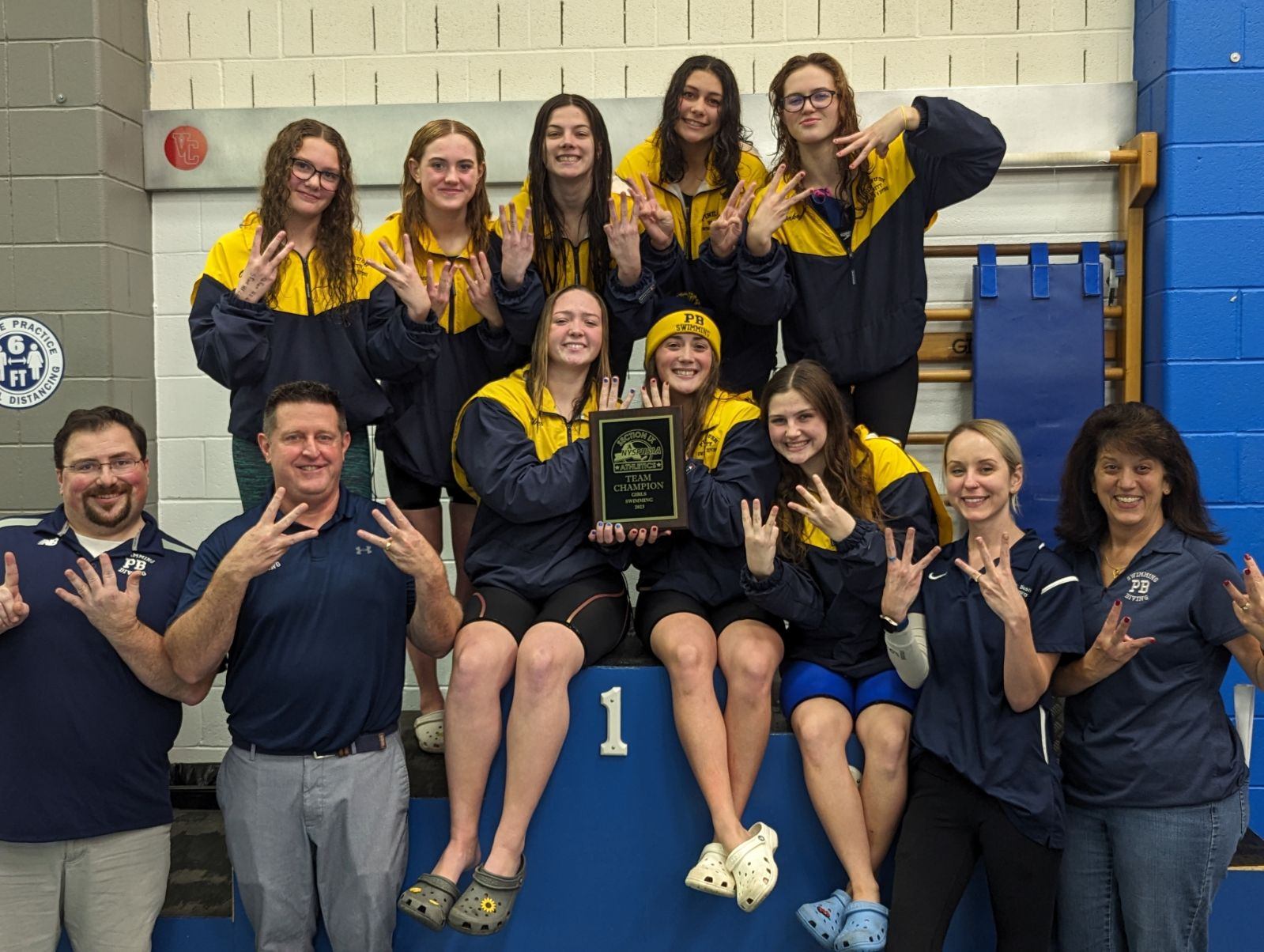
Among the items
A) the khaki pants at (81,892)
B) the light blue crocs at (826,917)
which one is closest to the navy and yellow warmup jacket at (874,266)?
the light blue crocs at (826,917)

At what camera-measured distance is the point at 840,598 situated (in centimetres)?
279

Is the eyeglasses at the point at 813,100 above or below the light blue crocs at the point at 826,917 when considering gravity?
above

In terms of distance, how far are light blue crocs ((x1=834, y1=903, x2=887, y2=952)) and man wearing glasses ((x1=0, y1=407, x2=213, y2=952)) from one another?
155cm

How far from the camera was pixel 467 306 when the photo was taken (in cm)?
320

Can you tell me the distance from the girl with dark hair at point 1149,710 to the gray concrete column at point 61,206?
3.43 m

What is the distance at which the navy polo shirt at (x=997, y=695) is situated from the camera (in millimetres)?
2445

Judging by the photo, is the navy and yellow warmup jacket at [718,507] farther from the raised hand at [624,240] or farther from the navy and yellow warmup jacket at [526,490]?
the raised hand at [624,240]

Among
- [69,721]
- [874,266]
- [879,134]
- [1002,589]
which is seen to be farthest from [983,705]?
[69,721]

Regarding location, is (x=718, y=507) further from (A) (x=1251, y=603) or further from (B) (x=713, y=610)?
(A) (x=1251, y=603)

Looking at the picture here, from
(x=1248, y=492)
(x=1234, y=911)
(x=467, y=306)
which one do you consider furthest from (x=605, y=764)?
(x=1248, y=492)

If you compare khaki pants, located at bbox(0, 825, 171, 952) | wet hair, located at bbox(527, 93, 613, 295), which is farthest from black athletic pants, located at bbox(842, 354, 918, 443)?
khaki pants, located at bbox(0, 825, 171, 952)

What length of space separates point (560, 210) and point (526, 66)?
4.39 feet

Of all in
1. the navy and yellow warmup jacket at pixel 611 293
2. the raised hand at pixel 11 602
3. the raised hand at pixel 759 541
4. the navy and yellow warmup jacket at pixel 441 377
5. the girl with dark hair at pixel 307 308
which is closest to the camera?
the raised hand at pixel 11 602

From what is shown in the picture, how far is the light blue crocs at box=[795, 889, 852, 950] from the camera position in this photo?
254 centimetres
